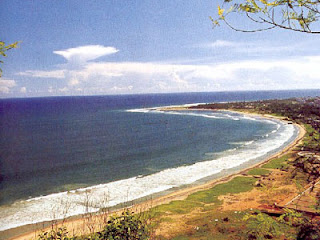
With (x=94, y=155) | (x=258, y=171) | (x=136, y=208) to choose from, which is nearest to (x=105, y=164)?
(x=94, y=155)

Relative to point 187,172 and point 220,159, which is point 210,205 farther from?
point 220,159

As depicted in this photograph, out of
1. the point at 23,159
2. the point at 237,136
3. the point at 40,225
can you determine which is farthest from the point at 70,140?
the point at 40,225

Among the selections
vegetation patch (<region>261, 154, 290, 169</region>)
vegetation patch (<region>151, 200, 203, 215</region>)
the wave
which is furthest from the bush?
vegetation patch (<region>261, 154, 290, 169</region>)

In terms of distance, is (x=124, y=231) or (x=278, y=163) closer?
(x=124, y=231)

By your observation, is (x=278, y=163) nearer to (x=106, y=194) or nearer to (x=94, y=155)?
(x=106, y=194)

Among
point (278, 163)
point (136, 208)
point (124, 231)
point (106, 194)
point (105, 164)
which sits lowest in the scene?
point (106, 194)

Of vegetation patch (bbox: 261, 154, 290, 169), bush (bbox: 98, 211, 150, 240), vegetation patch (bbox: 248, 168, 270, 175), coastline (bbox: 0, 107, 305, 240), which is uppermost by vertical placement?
bush (bbox: 98, 211, 150, 240)

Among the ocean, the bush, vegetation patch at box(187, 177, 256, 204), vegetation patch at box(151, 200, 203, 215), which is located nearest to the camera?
the bush

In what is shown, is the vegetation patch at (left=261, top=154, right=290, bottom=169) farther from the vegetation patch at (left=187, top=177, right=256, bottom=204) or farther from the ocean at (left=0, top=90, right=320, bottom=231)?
the vegetation patch at (left=187, top=177, right=256, bottom=204)

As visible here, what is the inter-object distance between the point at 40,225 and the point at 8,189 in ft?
33.5

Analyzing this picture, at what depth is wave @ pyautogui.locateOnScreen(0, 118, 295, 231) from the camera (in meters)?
21.2

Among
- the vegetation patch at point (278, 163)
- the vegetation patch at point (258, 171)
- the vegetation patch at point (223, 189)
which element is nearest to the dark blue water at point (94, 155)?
the vegetation patch at point (258, 171)

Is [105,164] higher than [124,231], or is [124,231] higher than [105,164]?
[124,231]

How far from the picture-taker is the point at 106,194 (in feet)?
82.6
